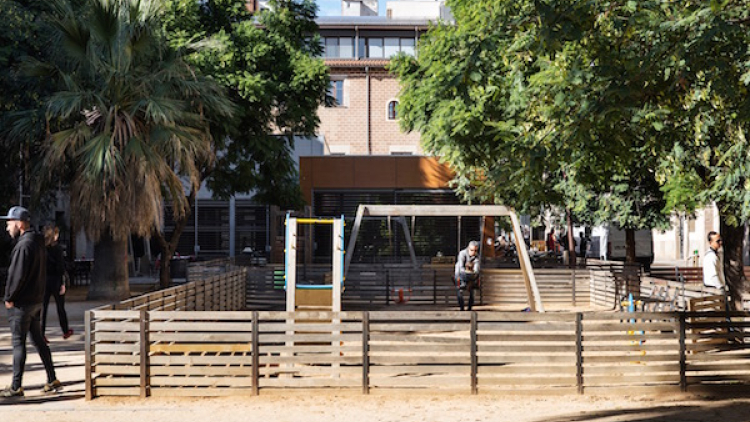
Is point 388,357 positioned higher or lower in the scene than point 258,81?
lower

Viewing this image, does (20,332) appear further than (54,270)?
No

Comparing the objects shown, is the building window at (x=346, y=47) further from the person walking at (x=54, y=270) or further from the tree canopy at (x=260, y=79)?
the person walking at (x=54, y=270)

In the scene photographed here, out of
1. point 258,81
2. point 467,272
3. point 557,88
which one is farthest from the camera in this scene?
point 258,81

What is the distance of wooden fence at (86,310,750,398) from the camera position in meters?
10.8

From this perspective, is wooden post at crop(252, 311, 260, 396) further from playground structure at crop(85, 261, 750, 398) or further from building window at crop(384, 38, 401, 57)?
building window at crop(384, 38, 401, 57)

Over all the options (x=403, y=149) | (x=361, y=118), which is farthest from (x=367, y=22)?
(x=403, y=149)

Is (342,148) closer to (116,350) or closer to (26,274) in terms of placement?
(116,350)

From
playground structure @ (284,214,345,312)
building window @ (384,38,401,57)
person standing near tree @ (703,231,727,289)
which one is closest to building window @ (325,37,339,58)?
building window @ (384,38,401,57)

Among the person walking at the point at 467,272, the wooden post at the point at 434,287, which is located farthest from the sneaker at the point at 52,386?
the wooden post at the point at 434,287

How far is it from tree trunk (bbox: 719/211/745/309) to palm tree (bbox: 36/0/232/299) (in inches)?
445

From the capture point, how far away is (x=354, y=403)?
10469mm

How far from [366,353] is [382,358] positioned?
19cm

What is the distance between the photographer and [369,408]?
10211 mm

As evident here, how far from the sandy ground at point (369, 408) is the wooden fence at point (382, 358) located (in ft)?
0.62
